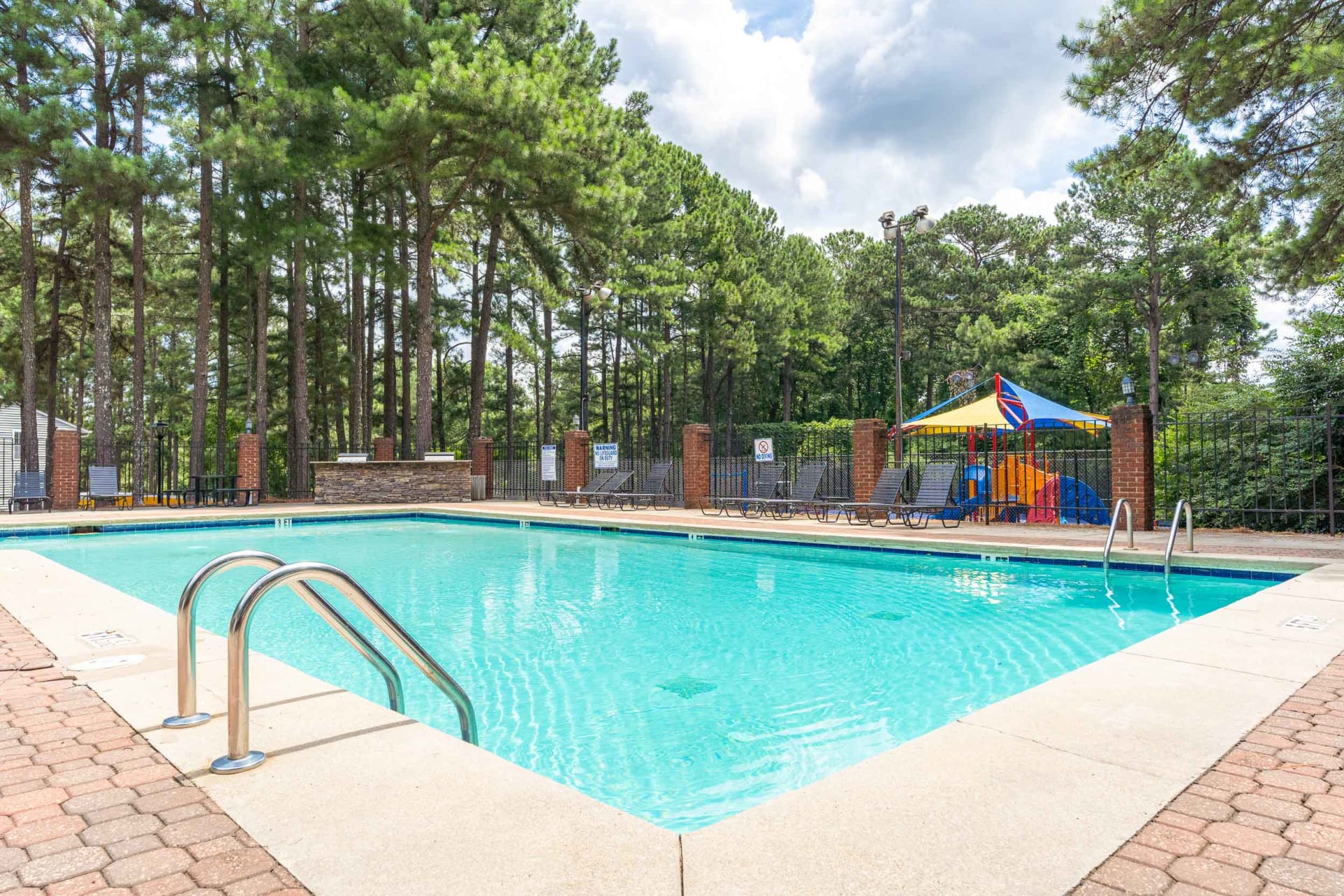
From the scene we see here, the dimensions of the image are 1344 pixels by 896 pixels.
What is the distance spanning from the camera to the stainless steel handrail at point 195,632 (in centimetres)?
266

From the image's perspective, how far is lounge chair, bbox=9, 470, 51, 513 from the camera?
15.7 metres

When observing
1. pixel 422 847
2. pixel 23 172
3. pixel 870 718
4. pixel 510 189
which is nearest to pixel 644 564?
pixel 870 718

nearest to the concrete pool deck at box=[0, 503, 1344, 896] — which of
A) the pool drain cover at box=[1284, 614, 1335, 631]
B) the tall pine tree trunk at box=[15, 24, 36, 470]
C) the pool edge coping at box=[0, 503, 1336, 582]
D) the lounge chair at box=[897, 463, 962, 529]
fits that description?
the pool drain cover at box=[1284, 614, 1335, 631]

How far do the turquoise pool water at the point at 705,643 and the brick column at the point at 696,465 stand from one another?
5.86 meters

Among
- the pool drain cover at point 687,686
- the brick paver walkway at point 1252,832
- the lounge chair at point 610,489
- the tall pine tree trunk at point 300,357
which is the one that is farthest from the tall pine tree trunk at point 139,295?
the brick paver walkway at point 1252,832

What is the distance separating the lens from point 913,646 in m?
5.39

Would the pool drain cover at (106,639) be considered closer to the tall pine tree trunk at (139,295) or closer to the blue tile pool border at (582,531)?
the blue tile pool border at (582,531)

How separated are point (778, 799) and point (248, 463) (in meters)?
18.9

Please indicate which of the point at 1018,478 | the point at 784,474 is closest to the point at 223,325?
the point at 784,474

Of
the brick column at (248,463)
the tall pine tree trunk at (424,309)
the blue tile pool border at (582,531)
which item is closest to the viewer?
the blue tile pool border at (582,531)

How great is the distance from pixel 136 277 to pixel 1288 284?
22.7 meters

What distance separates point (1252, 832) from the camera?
6.65ft

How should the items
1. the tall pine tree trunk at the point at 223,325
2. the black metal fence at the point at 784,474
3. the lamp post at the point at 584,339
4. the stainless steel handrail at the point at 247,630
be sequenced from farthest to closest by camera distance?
the tall pine tree trunk at the point at 223,325, the lamp post at the point at 584,339, the black metal fence at the point at 784,474, the stainless steel handrail at the point at 247,630

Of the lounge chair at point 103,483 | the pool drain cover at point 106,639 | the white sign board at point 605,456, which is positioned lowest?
the pool drain cover at point 106,639
